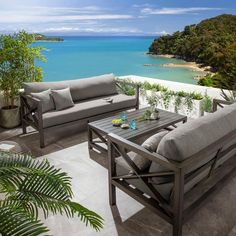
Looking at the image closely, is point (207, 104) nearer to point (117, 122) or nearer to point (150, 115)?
point (150, 115)

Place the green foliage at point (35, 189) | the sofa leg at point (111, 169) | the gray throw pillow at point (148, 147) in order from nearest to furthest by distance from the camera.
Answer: the green foliage at point (35, 189), the gray throw pillow at point (148, 147), the sofa leg at point (111, 169)

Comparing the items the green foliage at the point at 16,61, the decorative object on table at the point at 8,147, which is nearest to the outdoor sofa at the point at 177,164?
the decorative object on table at the point at 8,147

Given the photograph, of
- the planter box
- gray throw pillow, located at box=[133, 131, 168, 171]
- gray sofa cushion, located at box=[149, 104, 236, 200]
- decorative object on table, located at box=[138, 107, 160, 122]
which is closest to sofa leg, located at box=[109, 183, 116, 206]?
gray throw pillow, located at box=[133, 131, 168, 171]

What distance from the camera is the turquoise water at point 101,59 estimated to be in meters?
16.9

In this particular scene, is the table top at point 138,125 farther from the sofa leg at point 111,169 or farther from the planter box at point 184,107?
the planter box at point 184,107

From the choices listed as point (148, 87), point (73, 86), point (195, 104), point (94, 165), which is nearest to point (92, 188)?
point (94, 165)

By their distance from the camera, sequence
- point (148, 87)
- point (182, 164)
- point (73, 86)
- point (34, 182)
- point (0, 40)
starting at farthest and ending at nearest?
point (148, 87) < point (73, 86) < point (0, 40) < point (182, 164) < point (34, 182)

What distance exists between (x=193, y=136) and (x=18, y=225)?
1.32 metres

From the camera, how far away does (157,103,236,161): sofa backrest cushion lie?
1.85 metres

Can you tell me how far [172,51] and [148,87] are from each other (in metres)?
7.76

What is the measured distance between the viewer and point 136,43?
20.8m

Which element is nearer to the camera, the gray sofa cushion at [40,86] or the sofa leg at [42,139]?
the sofa leg at [42,139]

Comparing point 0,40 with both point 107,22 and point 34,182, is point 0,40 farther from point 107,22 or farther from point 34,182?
point 107,22

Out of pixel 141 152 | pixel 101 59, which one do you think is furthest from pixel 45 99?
pixel 101 59
